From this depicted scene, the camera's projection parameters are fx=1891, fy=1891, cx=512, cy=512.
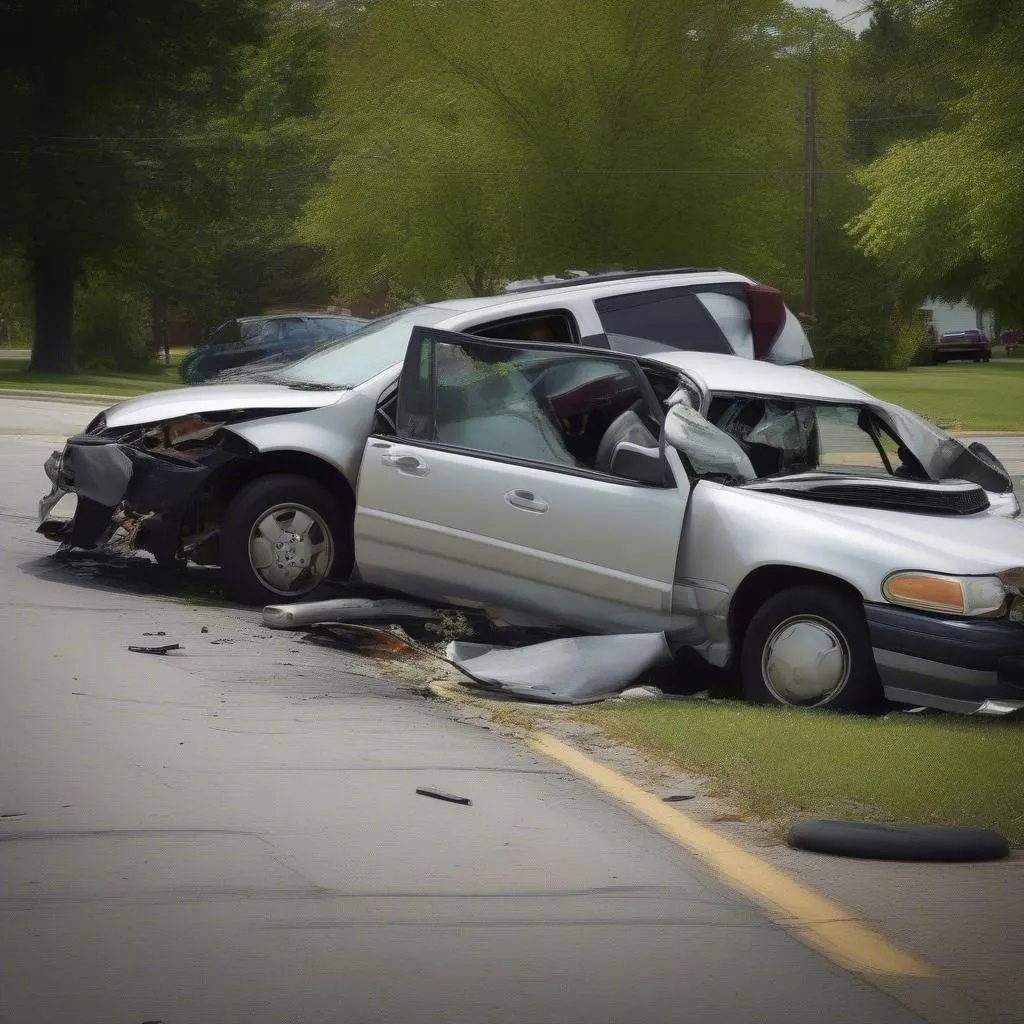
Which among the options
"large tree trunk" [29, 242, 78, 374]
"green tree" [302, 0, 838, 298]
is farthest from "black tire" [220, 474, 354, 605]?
"large tree trunk" [29, 242, 78, 374]

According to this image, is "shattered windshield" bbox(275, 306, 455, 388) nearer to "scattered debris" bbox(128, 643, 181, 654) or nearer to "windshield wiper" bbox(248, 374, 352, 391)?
"windshield wiper" bbox(248, 374, 352, 391)

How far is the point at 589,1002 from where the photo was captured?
14.4 ft

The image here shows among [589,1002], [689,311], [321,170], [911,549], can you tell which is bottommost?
[589,1002]

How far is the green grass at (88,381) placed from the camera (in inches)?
1548

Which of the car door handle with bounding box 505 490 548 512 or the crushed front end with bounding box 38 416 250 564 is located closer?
the car door handle with bounding box 505 490 548 512

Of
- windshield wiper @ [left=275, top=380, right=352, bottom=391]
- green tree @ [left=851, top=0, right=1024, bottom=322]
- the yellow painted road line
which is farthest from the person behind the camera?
green tree @ [left=851, top=0, right=1024, bottom=322]

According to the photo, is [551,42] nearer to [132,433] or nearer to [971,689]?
[132,433]

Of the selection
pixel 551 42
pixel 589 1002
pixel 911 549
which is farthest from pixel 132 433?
pixel 551 42

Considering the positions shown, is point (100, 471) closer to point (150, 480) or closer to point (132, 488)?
point (132, 488)

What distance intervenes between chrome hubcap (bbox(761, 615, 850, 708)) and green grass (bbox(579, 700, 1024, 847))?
0.17m

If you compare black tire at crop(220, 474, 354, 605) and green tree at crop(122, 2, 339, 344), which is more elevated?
green tree at crop(122, 2, 339, 344)

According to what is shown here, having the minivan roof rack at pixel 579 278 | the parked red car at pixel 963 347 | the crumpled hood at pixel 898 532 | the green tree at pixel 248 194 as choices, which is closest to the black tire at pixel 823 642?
the crumpled hood at pixel 898 532

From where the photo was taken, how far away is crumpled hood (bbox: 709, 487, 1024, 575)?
7.93 metres

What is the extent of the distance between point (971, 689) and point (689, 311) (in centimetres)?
443
